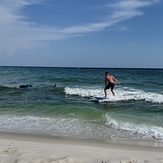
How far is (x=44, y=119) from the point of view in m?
10.3

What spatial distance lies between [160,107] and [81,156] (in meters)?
8.65

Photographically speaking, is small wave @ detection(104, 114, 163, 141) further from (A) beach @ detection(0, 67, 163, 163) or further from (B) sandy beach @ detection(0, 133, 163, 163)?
(B) sandy beach @ detection(0, 133, 163, 163)

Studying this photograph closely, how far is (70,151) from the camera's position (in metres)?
6.09

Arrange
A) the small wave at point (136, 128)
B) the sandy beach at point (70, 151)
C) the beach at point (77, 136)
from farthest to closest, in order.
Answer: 1. the small wave at point (136, 128)
2. the beach at point (77, 136)
3. the sandy beach at point (70, 151)

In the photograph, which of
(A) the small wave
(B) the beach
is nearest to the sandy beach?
(B) the beach

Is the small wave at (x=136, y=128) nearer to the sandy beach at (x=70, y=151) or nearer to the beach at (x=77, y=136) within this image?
the beach at (x=77, y=136)

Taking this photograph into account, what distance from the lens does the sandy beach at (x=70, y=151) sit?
17.6ft

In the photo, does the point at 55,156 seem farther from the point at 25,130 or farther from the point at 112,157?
the point at 25,130

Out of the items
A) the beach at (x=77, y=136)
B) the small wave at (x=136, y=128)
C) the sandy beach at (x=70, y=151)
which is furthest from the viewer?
the small wave at (x=136, y=128)

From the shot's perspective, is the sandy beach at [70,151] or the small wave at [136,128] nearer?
the sandy beach at [70,151]

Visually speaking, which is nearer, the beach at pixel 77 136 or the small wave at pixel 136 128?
the beach at pixel 77 136

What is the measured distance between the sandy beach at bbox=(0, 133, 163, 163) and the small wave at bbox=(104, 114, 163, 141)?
1197 mm

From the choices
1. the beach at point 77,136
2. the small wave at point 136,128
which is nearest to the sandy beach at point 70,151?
the beach at point 77,136

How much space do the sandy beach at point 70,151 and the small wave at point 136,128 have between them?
3.93 feet
